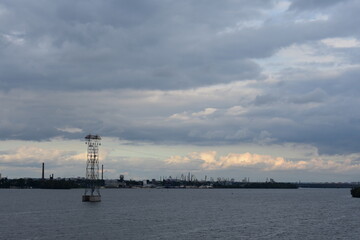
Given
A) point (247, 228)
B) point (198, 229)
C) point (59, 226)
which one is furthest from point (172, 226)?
point (59, 226)

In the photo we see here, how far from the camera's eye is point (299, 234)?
324 ft

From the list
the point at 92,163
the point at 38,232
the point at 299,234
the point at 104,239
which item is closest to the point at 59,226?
the point at 38,232

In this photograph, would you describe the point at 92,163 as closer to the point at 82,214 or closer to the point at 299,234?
the point at 82,214

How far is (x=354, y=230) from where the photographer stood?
106 m

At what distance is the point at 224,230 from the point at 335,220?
1636 inches

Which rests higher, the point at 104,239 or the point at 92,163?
the point at 92,163

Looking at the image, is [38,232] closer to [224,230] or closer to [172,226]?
[172,226]

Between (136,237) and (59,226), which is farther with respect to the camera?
(59,226)

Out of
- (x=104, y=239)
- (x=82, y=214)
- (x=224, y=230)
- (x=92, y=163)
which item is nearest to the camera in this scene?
(x=104, y=239)

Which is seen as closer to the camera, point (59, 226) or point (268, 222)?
point (59, 226)

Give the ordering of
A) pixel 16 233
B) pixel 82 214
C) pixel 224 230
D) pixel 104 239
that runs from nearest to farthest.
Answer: pixel 104 239, pixel 16 233, pixel 224 230, pixel 82 214

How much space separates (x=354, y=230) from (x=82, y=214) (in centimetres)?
6957

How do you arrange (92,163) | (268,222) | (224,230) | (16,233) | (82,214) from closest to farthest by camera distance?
1. (16,233)
2. (224,230)
3. (268,222)
4. (82,214)
5. (92,163)

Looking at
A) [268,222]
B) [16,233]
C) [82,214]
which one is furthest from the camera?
[82,214]
